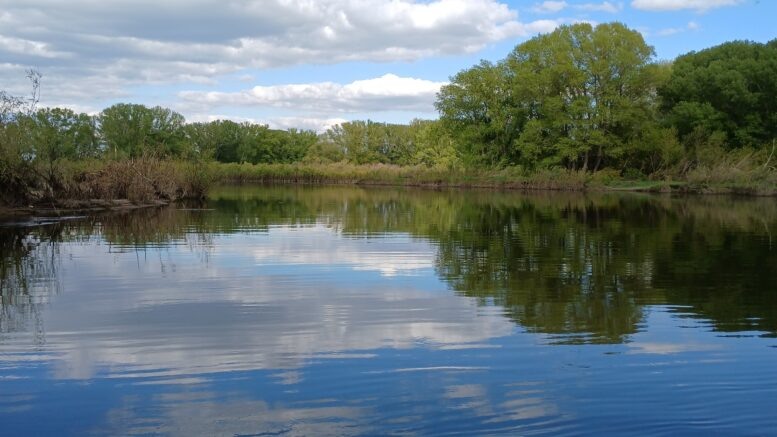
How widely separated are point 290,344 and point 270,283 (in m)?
4.43

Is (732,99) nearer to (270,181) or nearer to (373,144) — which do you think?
(270,181)

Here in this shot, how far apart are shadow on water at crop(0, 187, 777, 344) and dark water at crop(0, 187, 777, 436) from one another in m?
0.08

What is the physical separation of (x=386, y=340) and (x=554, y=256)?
871cm

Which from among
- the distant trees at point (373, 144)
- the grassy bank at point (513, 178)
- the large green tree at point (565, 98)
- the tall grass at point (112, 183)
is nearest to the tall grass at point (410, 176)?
the grassy bank at point (513, 178)

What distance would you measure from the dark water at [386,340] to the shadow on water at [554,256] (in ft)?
0.27

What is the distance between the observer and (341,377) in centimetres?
677

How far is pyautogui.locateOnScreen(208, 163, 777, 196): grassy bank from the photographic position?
4894 cm

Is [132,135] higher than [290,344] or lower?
higher

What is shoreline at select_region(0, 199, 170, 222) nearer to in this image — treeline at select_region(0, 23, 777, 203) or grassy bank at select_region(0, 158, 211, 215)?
grassy bank at select_region(0, 158, 211, 215)

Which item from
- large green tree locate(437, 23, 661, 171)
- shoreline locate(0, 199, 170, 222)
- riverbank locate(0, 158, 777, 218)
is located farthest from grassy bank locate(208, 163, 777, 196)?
shoreline locate(0, 199, 170, 222)

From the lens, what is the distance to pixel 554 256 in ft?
52.6

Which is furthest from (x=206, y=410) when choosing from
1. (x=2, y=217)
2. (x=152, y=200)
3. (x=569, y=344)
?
(x=152, y=200)

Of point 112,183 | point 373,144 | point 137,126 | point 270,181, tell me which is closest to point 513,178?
point 270,181

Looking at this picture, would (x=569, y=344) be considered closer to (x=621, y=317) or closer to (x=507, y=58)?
(x=621, y=317)
